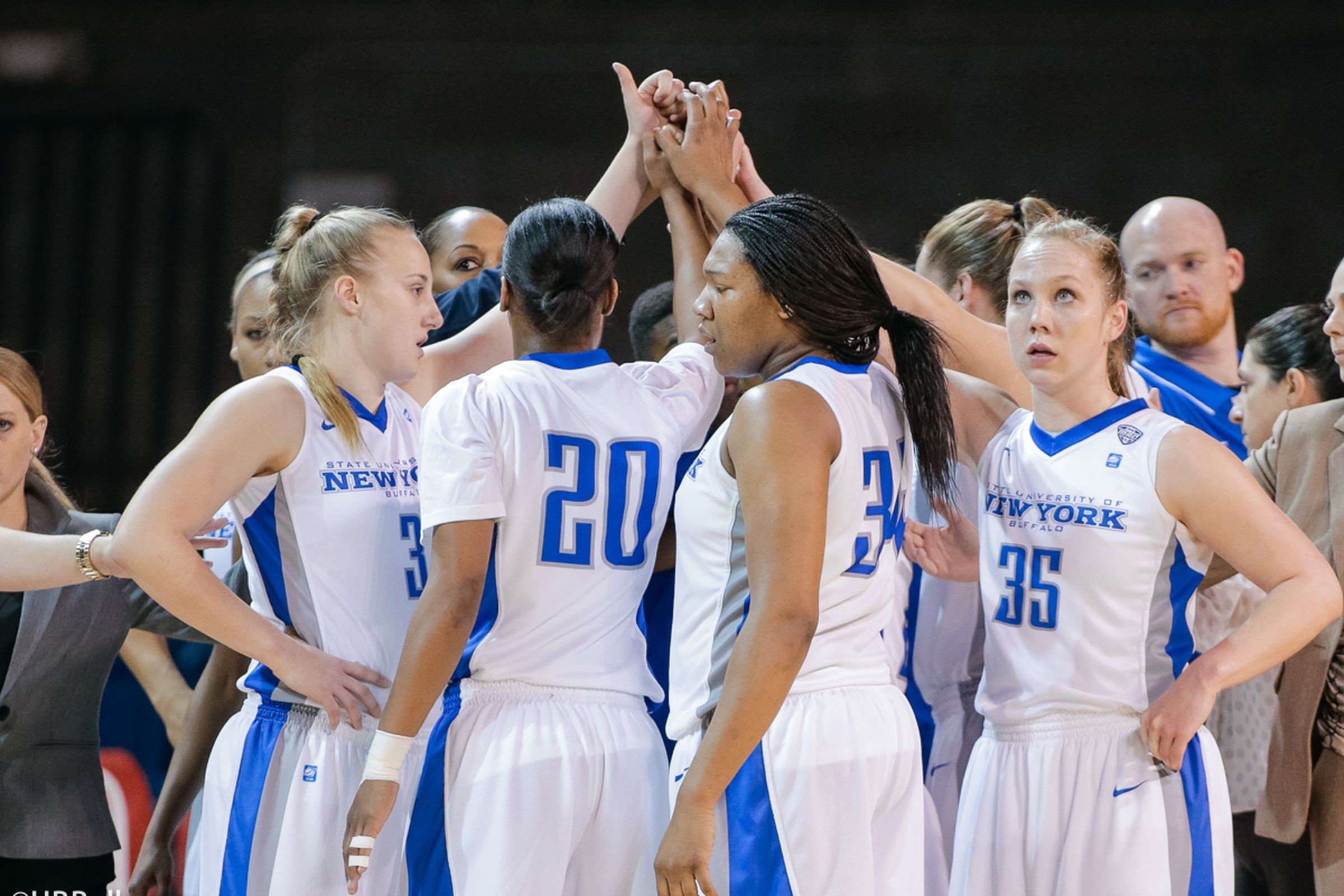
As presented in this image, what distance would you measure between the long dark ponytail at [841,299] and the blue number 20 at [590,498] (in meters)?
0.37

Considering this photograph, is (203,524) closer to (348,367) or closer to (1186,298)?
(348,367)

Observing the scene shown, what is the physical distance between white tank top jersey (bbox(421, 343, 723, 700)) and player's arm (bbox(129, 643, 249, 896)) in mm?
812

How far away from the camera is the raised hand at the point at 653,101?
9.04 feet

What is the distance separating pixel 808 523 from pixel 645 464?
45 centimetres

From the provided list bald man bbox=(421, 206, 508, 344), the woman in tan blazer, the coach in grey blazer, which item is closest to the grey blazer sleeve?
the coach in grey blazer

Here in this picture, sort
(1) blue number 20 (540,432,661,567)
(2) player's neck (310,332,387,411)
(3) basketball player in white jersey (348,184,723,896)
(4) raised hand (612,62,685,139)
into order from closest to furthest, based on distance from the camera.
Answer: (3) basketball player in white jersey (348,184,723,896), (1) blue number 20 (540,432,661,567), (2) player's neck (310,332,387,411), (4) raised hand (612,62,685,139)

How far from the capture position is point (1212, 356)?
12.7 ft

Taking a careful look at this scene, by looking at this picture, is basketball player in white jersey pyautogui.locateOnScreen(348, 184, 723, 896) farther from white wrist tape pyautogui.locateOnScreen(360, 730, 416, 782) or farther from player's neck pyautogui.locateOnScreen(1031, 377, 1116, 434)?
player's neck pyautogui.locateOnScreen(1031, 377, 1116, 434)

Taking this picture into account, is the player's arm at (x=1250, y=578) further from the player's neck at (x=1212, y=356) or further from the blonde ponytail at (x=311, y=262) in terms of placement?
the player's neck at (x=1212, y=356)

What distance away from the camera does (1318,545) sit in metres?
2.72

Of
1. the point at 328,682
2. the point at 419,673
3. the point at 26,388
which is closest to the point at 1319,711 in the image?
the point at 419,673

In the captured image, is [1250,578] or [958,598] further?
[958,598]

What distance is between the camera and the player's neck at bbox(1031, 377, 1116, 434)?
226 centimetres

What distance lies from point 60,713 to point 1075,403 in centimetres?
201
